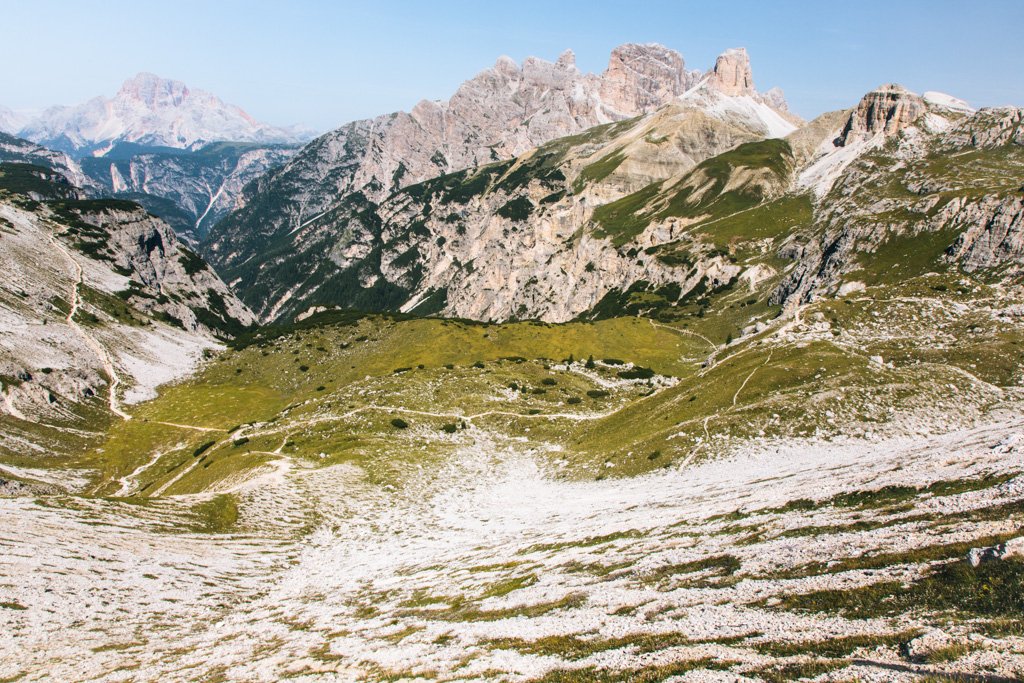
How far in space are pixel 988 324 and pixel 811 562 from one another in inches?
2827

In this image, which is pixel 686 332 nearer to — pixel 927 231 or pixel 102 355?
pixel 927 231

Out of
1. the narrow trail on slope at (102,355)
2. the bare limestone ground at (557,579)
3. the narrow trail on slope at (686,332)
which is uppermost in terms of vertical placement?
the narrow trail on slope at (102,355)

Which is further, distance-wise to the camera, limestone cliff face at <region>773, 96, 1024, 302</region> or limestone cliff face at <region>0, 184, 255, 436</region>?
limestone cliff face at <region>773, 96, 1024, 302</region>

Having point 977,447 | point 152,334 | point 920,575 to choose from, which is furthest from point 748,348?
point 152,334

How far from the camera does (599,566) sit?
90.4 ft

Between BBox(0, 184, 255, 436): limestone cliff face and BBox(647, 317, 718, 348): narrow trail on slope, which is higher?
BBox(0, 184, 255, 436): limestone cliff face

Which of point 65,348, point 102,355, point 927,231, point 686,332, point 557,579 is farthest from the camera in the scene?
point 686,332

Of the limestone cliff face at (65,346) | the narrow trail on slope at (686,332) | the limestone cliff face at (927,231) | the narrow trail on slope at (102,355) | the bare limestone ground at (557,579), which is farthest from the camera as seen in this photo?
the narrow trail on slope at (686,332)

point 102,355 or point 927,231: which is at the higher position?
point 927,231

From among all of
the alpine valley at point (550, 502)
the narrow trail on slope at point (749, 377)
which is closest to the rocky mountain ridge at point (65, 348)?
the alpine valley at point (550, 502)

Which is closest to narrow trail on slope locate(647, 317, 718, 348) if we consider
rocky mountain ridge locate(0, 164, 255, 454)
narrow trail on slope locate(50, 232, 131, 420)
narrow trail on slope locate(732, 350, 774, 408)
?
narrow trail on slope locate(732, 350, 774, 408)

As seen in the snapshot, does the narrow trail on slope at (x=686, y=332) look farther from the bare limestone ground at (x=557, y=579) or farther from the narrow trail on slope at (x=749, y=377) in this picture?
the bare limestone ground at (x=557, y=579)

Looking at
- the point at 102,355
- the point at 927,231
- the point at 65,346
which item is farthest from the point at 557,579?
the point at 927,231

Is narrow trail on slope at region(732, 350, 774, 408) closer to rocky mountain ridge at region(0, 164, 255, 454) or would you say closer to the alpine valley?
the alpine valley
